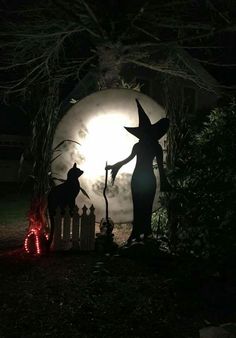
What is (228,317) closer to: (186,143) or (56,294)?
(56,294)

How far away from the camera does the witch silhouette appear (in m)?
7.68

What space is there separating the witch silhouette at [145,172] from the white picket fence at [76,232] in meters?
0.74

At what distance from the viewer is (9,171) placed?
18.9 m

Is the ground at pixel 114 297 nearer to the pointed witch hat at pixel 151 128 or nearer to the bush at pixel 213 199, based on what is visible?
the bush at pixel 213 199

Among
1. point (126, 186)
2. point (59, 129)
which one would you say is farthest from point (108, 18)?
point (126, 186)

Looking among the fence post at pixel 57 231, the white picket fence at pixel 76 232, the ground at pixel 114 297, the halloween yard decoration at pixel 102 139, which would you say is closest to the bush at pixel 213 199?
the ground at pixel 114 297

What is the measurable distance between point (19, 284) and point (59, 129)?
3630 mm

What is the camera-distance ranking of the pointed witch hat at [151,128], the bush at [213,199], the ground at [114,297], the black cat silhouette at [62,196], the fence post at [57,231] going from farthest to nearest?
the pointed witch hat at [151,128]
the black cat silhouette at [62,196]
the fence post at [57,231]
the bush at [213,199]
the ground at [114,297]

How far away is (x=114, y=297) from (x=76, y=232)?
83.5 inches

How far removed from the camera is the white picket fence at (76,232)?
23.6ft

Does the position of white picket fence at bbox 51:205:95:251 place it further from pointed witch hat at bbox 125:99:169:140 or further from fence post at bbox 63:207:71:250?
pointed witch hat at bbox 125:99:169:140

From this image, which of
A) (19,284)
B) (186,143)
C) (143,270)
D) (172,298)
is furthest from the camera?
(186,143)

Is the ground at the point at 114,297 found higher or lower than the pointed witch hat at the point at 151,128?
lower

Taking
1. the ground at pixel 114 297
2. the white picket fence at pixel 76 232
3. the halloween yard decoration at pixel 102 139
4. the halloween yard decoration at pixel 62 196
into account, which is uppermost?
the halloween yard decoration at pixel 102 139
